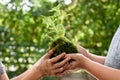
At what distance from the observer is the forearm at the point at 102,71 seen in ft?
6.29

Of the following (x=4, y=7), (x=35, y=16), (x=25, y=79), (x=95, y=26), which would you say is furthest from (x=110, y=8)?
(x=25, y=79)

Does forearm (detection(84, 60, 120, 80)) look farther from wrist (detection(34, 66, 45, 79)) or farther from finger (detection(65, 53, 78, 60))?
wrist (detection(34, 66, 45, 79))

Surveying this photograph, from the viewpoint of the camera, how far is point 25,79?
222cm

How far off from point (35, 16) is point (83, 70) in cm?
409

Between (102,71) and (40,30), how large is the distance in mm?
4260

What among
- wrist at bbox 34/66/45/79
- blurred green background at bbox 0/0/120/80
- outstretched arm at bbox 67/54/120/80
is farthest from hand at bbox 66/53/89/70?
blurred green background at bbox 0/0/120/80

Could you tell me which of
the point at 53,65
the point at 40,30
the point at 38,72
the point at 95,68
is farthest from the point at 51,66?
the point at 40,30

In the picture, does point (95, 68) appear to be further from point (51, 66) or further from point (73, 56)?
point (51, 66)

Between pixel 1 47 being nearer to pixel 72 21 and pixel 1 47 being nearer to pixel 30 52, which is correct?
pixel 30 52

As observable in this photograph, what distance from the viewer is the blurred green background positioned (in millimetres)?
6070

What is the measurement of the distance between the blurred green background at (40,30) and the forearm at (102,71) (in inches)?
160

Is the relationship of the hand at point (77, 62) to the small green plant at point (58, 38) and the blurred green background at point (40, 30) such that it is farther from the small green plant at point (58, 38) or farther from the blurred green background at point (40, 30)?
the blurred green background at point (40, 30)

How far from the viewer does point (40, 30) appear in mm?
6133

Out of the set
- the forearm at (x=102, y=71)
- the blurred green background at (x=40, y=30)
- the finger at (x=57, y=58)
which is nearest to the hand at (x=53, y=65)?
the finger at (x=57, y=58)
